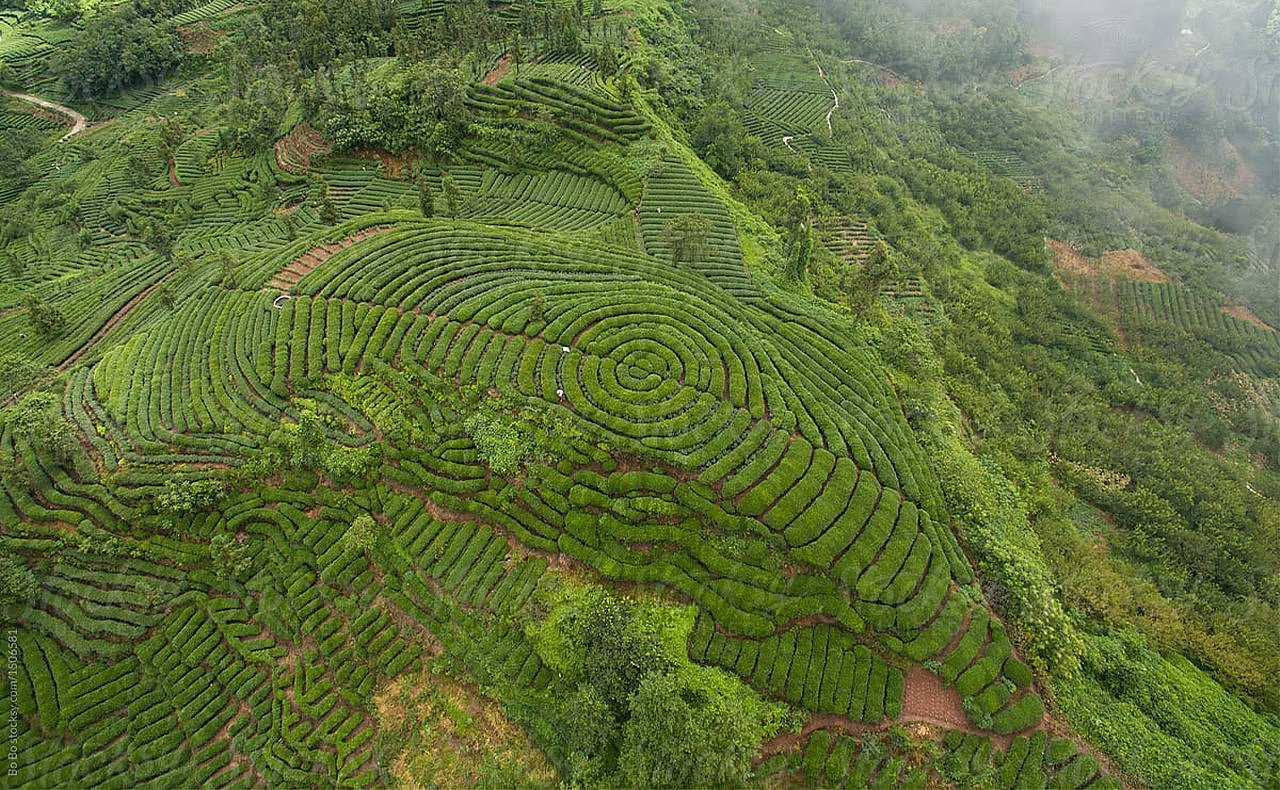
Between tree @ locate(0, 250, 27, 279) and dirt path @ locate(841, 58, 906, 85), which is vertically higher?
dirt path @ locate(841, 58, 906, 85)

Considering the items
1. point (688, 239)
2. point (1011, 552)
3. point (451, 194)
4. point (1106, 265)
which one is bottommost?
point (1011, 552)

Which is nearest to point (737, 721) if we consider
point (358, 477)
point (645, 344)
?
point (645, 344)

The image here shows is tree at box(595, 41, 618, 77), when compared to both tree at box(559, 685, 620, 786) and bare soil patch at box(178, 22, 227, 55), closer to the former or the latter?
tree at box(559, 685, 620, 786)

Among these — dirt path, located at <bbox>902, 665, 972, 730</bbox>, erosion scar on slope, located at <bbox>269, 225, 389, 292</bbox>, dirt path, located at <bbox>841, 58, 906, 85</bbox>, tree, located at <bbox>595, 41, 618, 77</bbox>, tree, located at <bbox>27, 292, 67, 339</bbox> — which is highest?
dirt path, located at <bbox>841, 58, 906, 85</bbox>

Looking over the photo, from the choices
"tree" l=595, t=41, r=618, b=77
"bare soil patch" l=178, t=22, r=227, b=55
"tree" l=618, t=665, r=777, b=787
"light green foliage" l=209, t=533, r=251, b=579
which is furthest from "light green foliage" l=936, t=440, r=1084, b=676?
"bare soil patch" l=178, t=22, r=227, b=55

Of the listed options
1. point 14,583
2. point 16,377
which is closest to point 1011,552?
point 14,583

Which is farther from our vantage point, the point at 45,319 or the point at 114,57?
the point at 114,57

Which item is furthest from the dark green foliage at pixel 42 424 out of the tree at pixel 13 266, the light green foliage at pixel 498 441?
the tree at pixel 13 266

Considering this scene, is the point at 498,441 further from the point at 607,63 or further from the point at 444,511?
the point at 607,63

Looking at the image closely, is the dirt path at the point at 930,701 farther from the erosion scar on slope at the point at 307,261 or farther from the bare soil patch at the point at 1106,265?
the bare soil patch at the point at 1106,265
